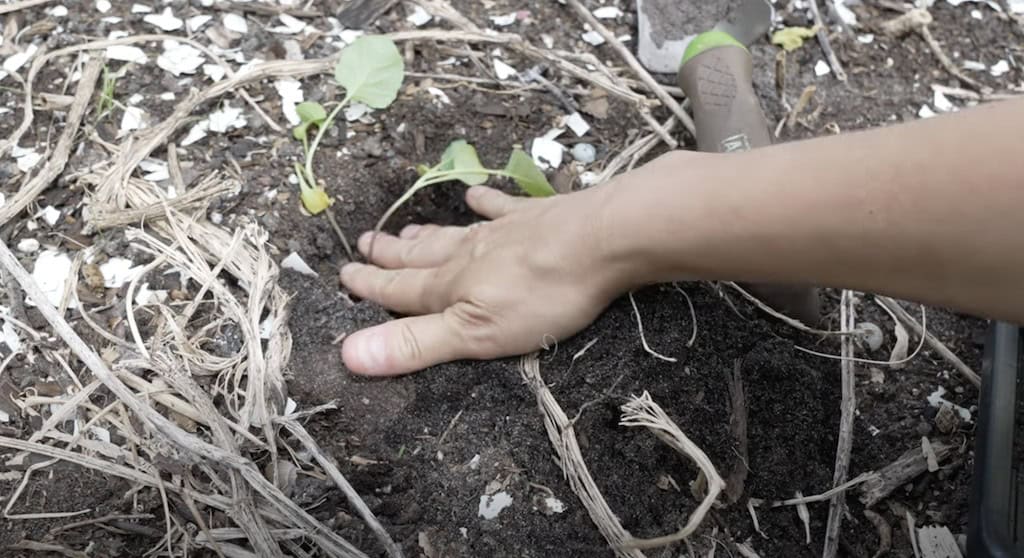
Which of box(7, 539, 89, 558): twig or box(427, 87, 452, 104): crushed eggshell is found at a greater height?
box(427, 87, 452, 104): crushed eggshell

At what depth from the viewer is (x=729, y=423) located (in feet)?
2.77

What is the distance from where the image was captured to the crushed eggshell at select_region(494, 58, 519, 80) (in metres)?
1.17

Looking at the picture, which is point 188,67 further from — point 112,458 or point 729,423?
point 729,423

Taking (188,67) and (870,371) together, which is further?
(188,67)

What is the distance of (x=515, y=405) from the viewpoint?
2.90ft

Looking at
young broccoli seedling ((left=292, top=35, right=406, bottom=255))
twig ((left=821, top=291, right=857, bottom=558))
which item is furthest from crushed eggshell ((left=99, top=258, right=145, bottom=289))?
twig ((left=821, top=291, right=857, bottom=558))

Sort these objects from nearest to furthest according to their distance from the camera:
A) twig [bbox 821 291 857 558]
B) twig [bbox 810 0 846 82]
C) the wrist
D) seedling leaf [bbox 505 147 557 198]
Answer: the wrist
twig [bbox 821 291 857 558]
seedling leaf [bbox 505 147 557 198]
twig [bbox 810 0 846 82]

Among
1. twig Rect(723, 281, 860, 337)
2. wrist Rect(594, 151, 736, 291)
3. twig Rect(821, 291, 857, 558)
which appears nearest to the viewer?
wrist Rect(594, 151, 736, 291)

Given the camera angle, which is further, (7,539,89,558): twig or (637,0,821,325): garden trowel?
(637,0,821,325): garden trowel

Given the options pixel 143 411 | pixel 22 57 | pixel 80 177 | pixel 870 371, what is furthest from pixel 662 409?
pixel 22 57

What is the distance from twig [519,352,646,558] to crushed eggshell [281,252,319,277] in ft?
0.92

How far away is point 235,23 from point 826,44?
2.82 feet

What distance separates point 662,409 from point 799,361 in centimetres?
17

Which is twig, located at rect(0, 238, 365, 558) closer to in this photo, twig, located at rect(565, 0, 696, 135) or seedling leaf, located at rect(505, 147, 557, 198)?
seedling leaf, located at rect(505, 147, 557, 198)
